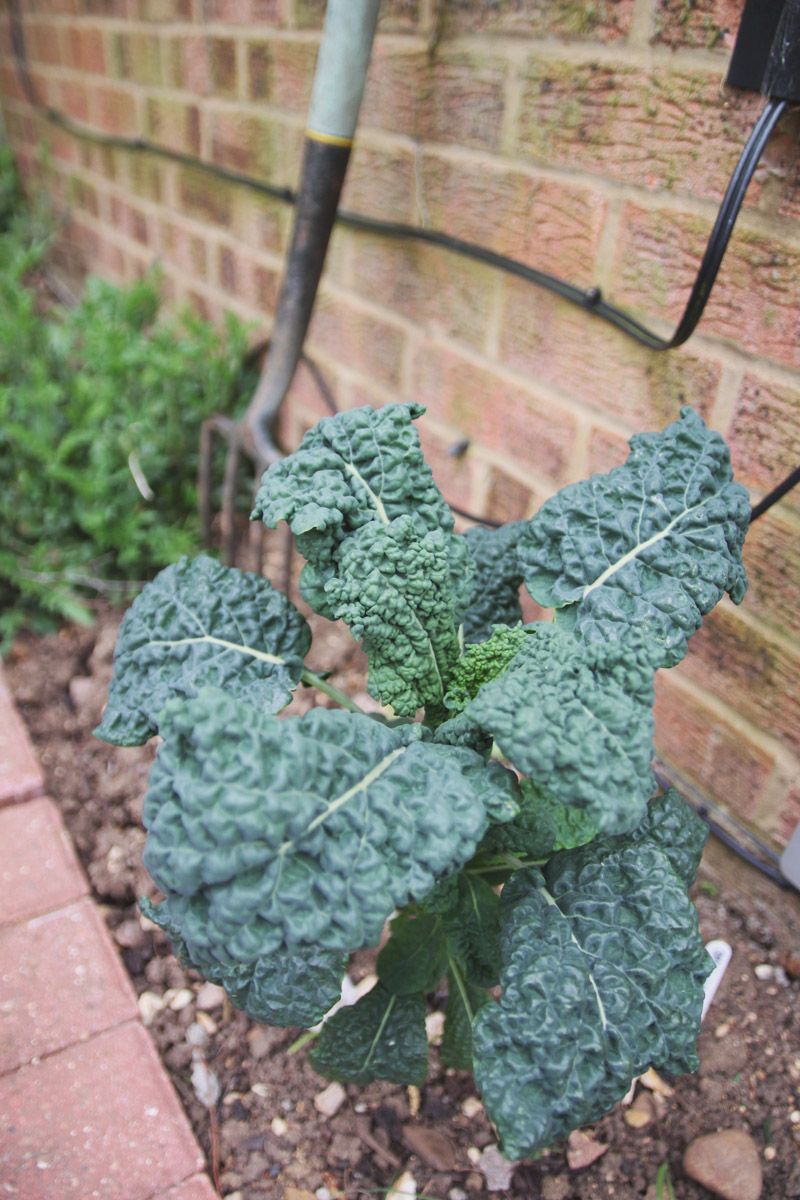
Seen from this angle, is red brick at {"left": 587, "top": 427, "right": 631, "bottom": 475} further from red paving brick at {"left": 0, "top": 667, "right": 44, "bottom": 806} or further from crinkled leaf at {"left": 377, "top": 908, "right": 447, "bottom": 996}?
red paving brick at {"left": 0, "top": 667, "right": 44, "bottom": 806}

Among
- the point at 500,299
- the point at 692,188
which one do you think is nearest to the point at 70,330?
the point at 500,299

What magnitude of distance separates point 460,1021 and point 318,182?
1.73 meters

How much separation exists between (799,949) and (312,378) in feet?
6.60

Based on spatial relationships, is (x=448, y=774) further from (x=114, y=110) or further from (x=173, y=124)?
(x=114, y=110)

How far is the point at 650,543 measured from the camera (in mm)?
1135

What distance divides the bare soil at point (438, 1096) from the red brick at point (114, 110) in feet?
8.89

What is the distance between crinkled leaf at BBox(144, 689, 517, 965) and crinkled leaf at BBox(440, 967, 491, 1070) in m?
0.53

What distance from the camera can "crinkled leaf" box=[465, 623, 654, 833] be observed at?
2.91 feet

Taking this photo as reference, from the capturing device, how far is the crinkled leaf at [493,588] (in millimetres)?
1357

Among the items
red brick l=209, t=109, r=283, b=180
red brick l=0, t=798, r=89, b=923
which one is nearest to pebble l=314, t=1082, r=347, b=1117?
red brick l=0, t=798, r=89, b=923

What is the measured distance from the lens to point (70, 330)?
2.82 m

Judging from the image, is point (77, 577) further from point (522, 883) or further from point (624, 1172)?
point (624, 1172)

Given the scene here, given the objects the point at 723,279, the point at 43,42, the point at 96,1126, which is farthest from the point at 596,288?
the point at 43,42

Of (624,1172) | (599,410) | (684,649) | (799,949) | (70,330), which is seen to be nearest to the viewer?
(684,649)
